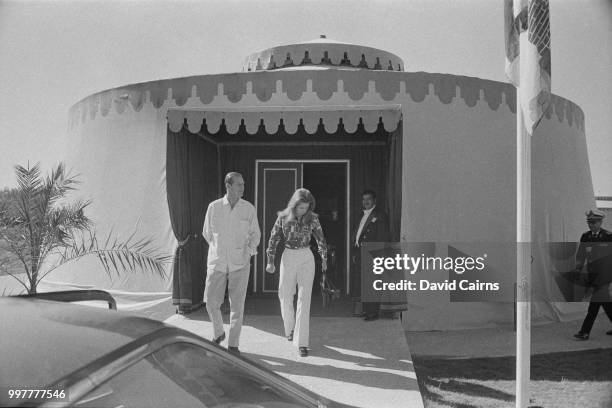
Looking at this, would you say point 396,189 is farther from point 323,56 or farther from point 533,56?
point 323,56

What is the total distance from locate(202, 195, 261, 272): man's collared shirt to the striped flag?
2.42m

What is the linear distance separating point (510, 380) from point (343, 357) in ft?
5.10

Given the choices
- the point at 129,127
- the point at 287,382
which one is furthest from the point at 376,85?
the point at 287,382

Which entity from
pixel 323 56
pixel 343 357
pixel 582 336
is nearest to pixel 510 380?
pixel 343 357

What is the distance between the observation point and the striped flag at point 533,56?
3486 millimetres

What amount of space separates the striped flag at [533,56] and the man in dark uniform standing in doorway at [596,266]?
3468mm

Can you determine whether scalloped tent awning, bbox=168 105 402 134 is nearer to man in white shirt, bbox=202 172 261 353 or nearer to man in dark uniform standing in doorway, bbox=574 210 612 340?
man in white shirt, bbox=202 172 261 353

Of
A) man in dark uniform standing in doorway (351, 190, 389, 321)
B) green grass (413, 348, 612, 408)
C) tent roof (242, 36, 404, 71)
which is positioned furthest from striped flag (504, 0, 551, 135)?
tent roof (242, 36, 404, 71)

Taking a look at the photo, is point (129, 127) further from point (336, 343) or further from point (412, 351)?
point (412, 351)

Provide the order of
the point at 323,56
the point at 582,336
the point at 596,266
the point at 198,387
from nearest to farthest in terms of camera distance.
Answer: the point at 198,387 < the point at 582,336 < the point at 596,266 < the point at 323,56

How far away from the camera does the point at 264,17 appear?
13.9ft

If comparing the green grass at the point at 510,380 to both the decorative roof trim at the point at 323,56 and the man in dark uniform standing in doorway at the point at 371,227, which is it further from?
the decorative roof trim at the point at 323,56

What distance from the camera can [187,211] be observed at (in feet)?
20.8

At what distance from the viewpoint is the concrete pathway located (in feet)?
12.1
